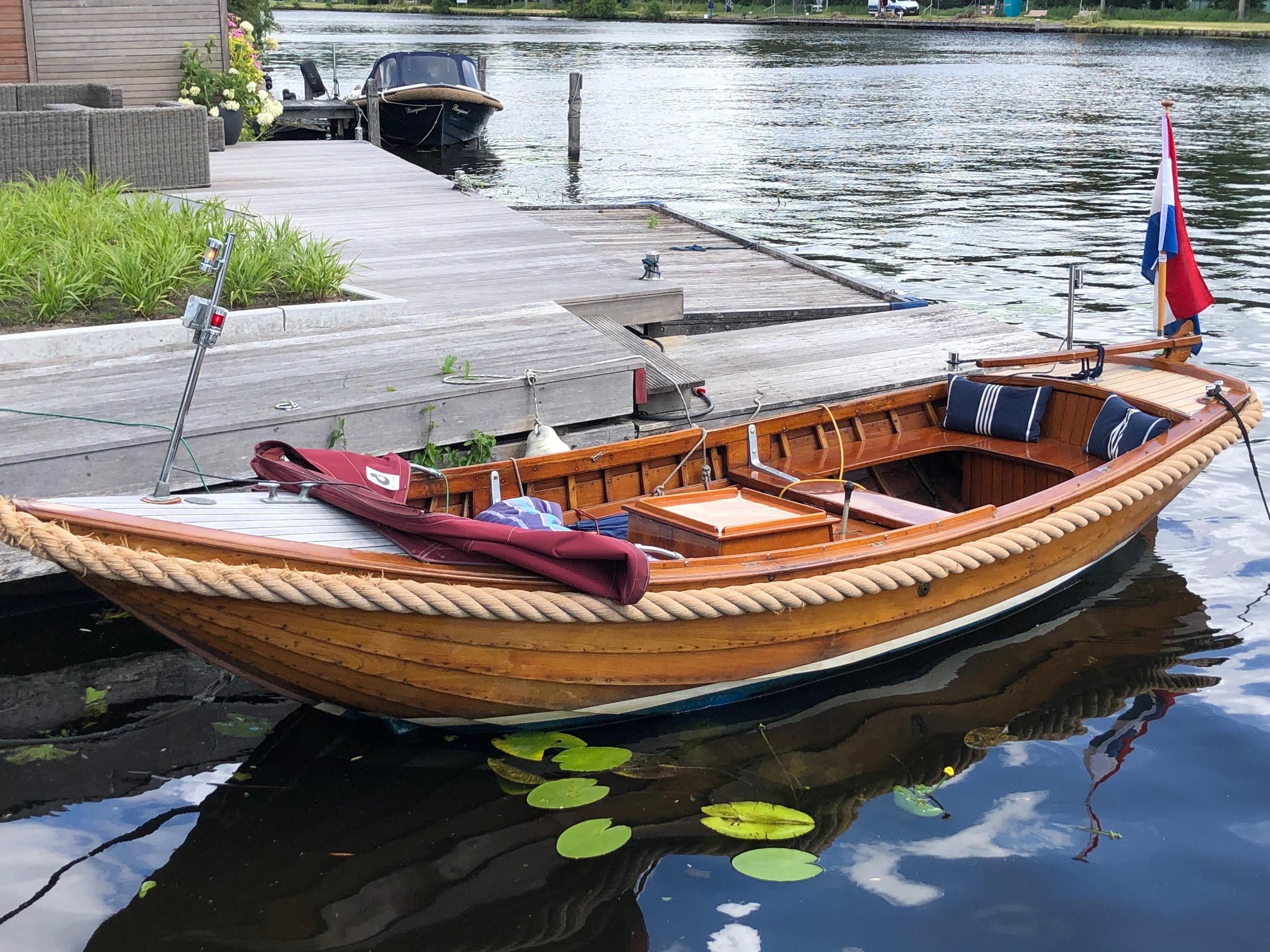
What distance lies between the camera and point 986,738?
5.24 m

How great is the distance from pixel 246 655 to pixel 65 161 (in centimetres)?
705

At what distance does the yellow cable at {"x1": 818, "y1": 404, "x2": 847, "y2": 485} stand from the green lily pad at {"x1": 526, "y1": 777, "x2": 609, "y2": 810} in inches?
95.4

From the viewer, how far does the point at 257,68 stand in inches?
647

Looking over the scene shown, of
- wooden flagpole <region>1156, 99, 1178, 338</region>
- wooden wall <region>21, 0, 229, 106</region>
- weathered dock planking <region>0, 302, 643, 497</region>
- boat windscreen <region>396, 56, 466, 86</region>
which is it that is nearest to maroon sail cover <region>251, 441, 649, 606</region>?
weathered dock planking <region>0, 302, 643, 497</region>

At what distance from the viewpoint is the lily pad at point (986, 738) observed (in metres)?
5.18

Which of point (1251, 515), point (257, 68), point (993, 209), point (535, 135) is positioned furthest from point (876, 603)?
point (535, 135)

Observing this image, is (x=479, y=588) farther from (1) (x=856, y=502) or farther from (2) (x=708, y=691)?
(1) (x=856, y=502)

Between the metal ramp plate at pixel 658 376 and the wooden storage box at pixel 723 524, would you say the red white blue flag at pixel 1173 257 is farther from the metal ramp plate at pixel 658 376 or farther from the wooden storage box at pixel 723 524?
the wooden storage box at pixel 723 524

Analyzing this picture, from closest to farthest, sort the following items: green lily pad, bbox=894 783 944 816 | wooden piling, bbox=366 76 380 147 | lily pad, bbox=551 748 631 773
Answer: green lily pad, bbox=894 783 944 816, lily pad, bbox=551 748 631 773, wooden piling, bbox=366 76 380 147

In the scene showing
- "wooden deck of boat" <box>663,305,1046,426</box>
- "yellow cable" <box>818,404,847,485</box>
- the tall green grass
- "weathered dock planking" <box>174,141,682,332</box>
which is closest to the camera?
"yellow cable" <box>818,404,847,485</box>

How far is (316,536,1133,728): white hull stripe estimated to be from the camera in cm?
483

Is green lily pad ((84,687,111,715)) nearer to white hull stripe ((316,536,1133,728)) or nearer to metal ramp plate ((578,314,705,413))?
A: white hull stripe ((316,536,1133,728))

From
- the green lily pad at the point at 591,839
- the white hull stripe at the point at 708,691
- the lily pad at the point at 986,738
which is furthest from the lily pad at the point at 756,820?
the lily pad at the point at 986,738

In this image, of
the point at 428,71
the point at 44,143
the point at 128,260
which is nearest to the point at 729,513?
the point at 128,260
